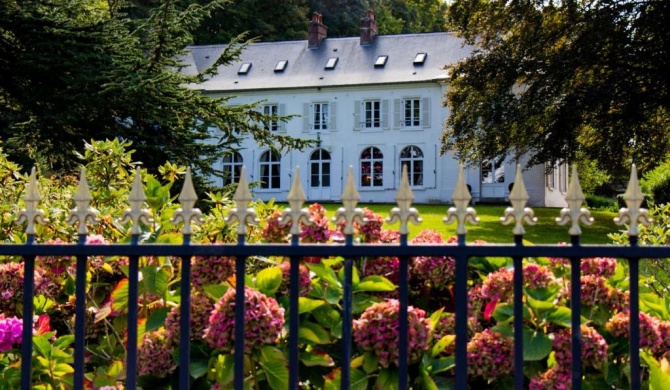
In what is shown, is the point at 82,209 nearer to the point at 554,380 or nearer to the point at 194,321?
the point at 194,321

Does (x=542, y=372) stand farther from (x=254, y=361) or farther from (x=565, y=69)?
(x=565, y=69)

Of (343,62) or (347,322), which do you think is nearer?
(347,322)

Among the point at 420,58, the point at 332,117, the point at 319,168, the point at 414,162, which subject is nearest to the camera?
the point at 414,162

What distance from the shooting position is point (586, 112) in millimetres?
19672

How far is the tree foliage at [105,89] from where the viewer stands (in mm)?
9828

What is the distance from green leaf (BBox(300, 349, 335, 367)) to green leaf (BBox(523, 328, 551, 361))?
2.06ft

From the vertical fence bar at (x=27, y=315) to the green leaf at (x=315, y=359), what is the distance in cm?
85

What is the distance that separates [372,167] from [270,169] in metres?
4.84

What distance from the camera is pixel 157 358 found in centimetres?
255

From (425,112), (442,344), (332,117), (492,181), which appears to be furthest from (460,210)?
(332,117)

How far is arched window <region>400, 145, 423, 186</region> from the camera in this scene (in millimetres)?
34344

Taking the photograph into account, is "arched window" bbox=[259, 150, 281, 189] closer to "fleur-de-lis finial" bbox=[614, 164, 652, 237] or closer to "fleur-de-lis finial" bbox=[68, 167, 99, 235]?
"fleur-de-lis finial" bbox=[68, 167, 99, 235]

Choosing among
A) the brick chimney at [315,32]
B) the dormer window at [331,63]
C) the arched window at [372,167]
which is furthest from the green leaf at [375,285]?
the brick chimney at [315,32]

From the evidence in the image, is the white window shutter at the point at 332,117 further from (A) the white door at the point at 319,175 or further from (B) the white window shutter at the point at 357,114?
(A) the white door at the point at 319,175
